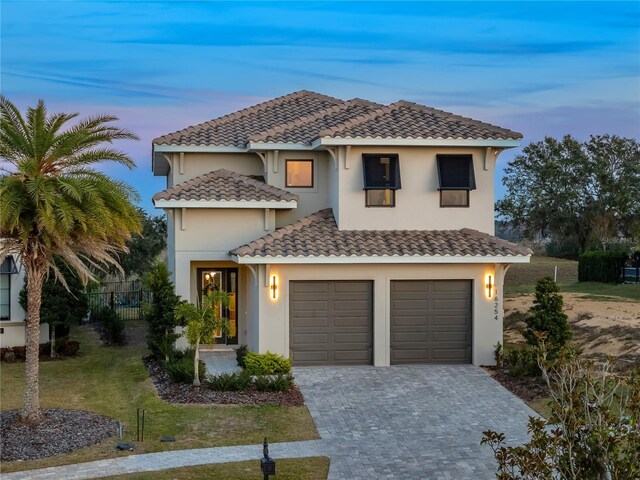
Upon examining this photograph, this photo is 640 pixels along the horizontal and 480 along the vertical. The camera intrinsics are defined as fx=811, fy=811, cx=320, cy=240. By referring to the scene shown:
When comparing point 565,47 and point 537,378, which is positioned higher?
point 565,47

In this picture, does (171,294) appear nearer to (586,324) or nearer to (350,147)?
(350,147)

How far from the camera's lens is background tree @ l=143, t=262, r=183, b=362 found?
22.6 m

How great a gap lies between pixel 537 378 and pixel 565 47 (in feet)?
37.1

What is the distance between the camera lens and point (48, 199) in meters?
15.7

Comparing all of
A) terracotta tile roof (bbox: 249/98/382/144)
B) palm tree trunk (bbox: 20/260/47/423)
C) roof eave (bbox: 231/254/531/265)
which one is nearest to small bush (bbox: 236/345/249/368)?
roof eave (bbox: 231/254/531/265)

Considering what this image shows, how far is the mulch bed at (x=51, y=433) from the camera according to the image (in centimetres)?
1503

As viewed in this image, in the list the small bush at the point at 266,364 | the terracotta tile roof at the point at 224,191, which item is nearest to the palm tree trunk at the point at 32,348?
the small bush at the point at 266,364

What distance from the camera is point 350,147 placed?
23.3m

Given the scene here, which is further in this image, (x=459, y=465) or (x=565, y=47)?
(x=565, y=47)

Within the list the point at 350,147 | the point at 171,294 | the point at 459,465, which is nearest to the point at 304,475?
the point at 459,465

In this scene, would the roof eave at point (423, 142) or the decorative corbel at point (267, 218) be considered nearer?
the roof eave at point (423, 142)

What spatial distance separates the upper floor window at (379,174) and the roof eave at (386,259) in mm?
2470

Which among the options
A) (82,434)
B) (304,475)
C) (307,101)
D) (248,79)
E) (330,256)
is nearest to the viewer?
(304,475)

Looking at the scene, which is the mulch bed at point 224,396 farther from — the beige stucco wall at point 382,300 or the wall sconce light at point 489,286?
the wall sconce light at point 489,286
